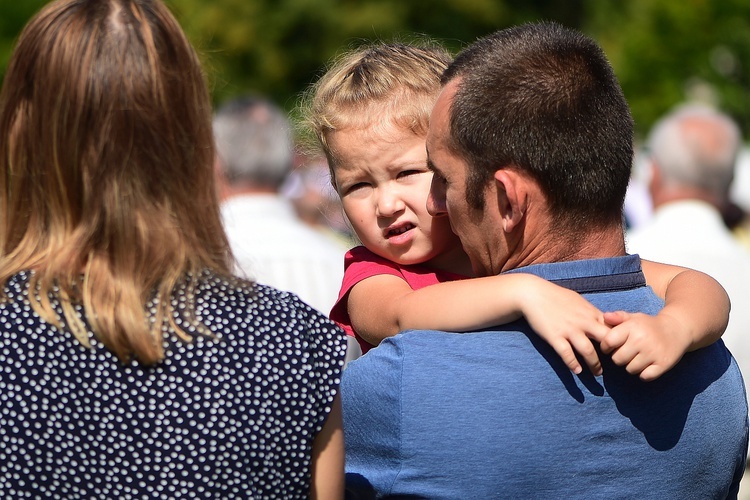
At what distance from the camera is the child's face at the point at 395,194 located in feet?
8.75

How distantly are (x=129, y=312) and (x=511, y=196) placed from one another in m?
0.85

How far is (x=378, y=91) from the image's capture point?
271 cm

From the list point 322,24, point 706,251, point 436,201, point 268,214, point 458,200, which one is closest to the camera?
point 458,200

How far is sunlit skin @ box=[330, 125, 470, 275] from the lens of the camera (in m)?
2.67

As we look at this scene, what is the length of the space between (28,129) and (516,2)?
83.4 feet

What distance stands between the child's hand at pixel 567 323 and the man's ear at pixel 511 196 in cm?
22

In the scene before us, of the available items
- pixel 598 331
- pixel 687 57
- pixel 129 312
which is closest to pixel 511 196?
pixel 598 331

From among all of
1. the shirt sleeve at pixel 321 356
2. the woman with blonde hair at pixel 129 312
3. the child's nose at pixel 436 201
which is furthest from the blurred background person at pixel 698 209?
the woman with blonde hair at pixel 129 312

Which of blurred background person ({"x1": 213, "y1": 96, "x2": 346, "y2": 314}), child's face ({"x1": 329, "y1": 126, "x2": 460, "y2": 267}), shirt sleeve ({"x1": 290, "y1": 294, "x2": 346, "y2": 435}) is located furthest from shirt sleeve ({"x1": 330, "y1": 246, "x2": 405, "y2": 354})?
blurred background person ({"x1": 213, "y1": 96, "x2": 346, "y2": 314})

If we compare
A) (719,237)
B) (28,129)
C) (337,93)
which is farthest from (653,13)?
(28,129)

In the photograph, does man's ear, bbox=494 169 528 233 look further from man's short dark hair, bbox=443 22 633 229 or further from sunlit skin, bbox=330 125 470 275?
sunlit skin, bbox=330 125 470 275

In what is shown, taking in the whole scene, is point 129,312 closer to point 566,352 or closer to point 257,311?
point 257,311

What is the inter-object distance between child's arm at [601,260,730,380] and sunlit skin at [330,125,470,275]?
68 cm

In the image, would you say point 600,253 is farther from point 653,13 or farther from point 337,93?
point 653,13
